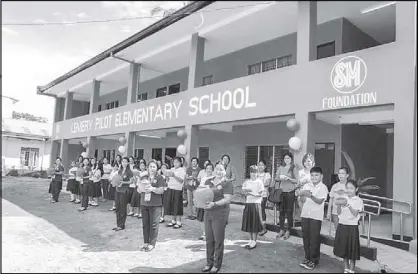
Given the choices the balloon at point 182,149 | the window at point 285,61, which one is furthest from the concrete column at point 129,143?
the window at point 285,61

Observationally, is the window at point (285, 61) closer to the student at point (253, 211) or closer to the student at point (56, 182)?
the student at point (253, 211)

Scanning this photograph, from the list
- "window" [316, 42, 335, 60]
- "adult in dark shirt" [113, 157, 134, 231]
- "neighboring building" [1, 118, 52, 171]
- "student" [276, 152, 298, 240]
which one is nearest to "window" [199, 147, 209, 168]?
→ "window" [316, 42, 335, 60]

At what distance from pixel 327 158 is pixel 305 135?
2.89 m

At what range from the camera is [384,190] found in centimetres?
1114

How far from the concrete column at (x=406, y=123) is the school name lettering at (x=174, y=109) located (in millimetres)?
3690

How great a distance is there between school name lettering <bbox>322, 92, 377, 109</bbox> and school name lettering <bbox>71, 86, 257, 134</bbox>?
7.13ft

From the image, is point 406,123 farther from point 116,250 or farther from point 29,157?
point 29,157

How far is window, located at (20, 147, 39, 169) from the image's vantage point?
1051 inches

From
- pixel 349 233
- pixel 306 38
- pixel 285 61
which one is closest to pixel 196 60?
pixel 285 61

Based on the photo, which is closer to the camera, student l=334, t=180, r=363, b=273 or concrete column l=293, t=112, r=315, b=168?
student l=334, t=180, r=363, b=273

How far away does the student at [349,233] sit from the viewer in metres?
5.00

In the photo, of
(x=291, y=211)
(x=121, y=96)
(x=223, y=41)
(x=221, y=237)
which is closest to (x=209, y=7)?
(x=223, y=41)

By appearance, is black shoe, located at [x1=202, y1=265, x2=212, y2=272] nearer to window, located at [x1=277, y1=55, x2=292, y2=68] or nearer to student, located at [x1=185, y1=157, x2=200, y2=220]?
student, located at [x1=185, y1=157, x2=200, y2=220]

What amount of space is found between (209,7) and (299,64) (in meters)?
2.99
